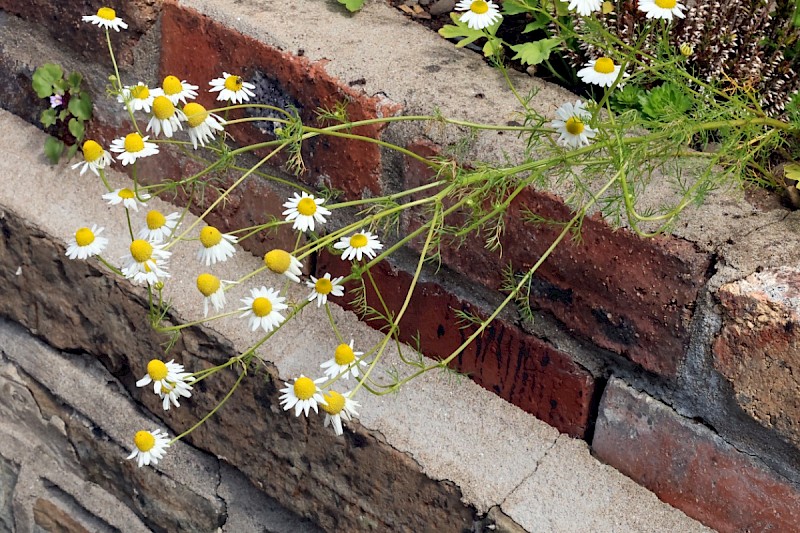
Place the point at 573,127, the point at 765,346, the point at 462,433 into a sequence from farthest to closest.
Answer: the point at 462,433 → the point at 573,127 → the point at 765,346

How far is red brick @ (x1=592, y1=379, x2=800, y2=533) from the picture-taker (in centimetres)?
129

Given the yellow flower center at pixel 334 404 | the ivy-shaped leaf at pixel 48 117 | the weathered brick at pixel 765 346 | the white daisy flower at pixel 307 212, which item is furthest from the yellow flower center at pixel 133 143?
the weathered brick at pixel 765 346

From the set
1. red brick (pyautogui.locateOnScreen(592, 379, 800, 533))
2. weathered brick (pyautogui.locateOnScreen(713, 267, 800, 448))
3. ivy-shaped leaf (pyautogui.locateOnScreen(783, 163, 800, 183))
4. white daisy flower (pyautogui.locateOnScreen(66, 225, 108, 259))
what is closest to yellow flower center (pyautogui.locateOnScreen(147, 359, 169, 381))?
white daisy flower (pyautogui.locateOnScreen(66, 225, 108, 259))

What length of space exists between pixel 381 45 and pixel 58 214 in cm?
74

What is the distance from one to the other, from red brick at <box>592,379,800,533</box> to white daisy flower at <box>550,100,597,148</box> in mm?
345

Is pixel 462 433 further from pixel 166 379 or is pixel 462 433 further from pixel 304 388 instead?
pixel 166 379

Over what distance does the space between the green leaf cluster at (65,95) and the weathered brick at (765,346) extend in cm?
129

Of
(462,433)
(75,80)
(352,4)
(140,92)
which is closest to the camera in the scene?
(140,92)

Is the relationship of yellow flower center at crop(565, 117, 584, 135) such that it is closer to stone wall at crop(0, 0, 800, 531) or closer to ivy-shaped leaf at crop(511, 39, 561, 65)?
stone wall at crop(0, 0, 800, 531)

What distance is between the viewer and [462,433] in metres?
1.51

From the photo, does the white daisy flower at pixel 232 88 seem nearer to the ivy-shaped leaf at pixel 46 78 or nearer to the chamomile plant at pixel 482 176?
the chamomile plant at pixel 482 176

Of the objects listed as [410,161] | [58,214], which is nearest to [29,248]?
[58,214]

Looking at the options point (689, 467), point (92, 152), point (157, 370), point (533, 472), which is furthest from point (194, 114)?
point (689, 467)

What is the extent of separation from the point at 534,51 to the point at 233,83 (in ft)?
1.53
